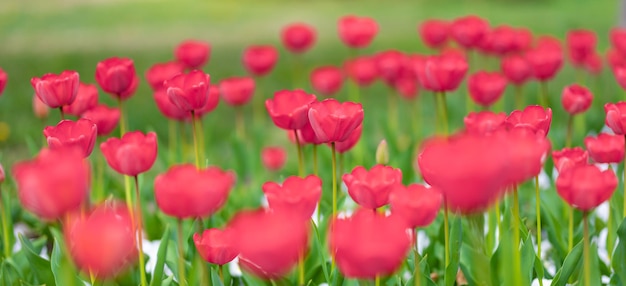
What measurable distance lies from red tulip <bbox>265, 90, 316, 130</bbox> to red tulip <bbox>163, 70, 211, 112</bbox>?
0.17m

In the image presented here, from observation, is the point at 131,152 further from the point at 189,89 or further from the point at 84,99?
the point at 84,99

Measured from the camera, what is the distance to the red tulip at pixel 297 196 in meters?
1.69

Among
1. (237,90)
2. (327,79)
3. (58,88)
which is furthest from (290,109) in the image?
(327,79)

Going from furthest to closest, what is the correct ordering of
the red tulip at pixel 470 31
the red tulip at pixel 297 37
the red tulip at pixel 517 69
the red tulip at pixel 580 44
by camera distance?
the red tulip at pixel 297 37 < the red tulip at pixel 580 44 < the red tulip at pixel 470 31 < the red tulip at pixel 517 69

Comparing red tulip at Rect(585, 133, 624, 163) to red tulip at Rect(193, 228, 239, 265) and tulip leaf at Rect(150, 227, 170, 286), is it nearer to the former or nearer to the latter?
red tulip at Rect(193, 228, 239, 265)

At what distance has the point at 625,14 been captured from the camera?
17.3 ft

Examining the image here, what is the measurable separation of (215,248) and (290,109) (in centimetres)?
43

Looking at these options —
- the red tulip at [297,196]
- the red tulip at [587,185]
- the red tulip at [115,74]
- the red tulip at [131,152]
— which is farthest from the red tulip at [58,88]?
the red tulip at [587,185]

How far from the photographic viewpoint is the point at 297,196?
1.69m

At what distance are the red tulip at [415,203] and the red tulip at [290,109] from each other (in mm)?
477

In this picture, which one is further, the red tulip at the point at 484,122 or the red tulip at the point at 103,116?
the red tulip at the point at 103,116

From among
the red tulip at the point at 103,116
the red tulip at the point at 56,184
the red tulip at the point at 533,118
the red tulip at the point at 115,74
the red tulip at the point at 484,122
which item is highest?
the red tulip at the point at 56,184

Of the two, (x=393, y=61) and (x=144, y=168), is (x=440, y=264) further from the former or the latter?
(x=393, y=61)

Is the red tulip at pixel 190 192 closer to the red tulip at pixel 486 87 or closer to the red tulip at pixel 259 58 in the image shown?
the red tulip at pixel 486 87
